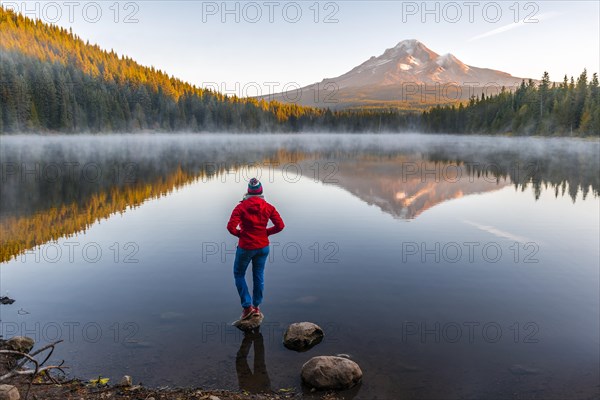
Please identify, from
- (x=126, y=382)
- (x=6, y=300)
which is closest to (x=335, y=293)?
(x=126, y=382)

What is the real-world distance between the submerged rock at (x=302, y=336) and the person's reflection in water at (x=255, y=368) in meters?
0.57

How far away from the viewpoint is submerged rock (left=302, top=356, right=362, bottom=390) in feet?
24.5

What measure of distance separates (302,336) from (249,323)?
4.73 ft

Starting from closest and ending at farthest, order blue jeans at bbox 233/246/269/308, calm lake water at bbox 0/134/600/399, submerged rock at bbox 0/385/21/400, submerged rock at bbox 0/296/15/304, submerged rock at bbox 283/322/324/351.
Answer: submerged rock at bbox 0/385/21/400 < calm lake water at bbox 0/134/600/399 < submerged rock at bbox 283/322/324/351 < blue jeans at bbox 233/246/269/308 < submerged rock at bbox 0/296/15/304

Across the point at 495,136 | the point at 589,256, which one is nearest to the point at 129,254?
the point at 589,256

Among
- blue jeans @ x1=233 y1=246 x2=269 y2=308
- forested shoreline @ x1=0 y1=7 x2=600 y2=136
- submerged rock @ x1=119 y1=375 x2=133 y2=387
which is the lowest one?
submerged rock @ x1=119 y1=375 x2=133 y2=387

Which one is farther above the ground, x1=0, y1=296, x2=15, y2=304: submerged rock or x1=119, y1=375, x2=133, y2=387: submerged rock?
x1=0, y1=296, x2=15, y2=304: submerged rock

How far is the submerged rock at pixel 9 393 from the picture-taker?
21.0ft

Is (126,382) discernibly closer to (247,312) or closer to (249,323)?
(249,323)

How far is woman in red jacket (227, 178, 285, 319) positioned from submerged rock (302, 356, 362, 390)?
2672 mm

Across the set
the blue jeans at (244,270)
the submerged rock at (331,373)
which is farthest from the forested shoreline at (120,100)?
the submerged rock at (331,373)

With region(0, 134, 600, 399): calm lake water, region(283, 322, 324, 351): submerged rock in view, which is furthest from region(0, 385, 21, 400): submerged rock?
region(283, 322, 324, 351): submerged rock

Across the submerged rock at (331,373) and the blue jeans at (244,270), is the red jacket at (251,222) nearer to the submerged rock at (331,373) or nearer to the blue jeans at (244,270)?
the blue jeans at (244,270)

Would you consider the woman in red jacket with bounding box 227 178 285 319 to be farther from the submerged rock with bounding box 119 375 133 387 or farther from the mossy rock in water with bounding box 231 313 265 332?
the submerged rock with bounding box 119 375 133 387
